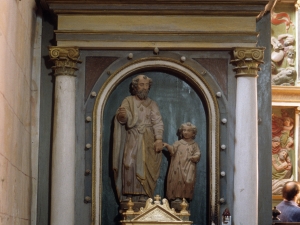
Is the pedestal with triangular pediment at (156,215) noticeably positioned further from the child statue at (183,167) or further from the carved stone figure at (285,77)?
the carved stone figure at (285,77)

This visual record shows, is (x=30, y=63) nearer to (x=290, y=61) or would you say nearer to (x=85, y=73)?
(x=85, y=73)

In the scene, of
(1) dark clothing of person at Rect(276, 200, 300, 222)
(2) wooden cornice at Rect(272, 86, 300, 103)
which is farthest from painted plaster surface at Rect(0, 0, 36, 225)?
(2) wooden cornice at Rect(272, 86, 300, 103)

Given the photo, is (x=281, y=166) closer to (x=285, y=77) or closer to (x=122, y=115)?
(x=285, y=77)

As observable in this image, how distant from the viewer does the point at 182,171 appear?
9.80 metres

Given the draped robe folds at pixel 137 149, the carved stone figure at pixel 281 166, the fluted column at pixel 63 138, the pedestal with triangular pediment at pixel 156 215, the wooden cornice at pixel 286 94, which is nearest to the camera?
the pedestal with triangular pediment at pixel 156 215

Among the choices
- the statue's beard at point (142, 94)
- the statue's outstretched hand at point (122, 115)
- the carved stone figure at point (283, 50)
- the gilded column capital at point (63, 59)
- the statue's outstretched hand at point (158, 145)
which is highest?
the carved stone figure at point (283, 50)

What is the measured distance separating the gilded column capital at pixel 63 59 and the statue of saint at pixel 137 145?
741 millimetres

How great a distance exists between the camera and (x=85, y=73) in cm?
1005

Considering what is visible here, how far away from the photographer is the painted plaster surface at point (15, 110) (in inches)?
309

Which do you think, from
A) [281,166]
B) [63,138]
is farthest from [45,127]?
[281,166]

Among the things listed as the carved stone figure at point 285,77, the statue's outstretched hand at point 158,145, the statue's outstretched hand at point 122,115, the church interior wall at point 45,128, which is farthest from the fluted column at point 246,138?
the carved stone figure at point 285,77

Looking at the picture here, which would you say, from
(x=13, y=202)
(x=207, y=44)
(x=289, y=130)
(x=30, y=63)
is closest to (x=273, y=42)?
(x=289, y=130)

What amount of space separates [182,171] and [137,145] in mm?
594

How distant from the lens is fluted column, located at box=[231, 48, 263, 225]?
969 centimetres
